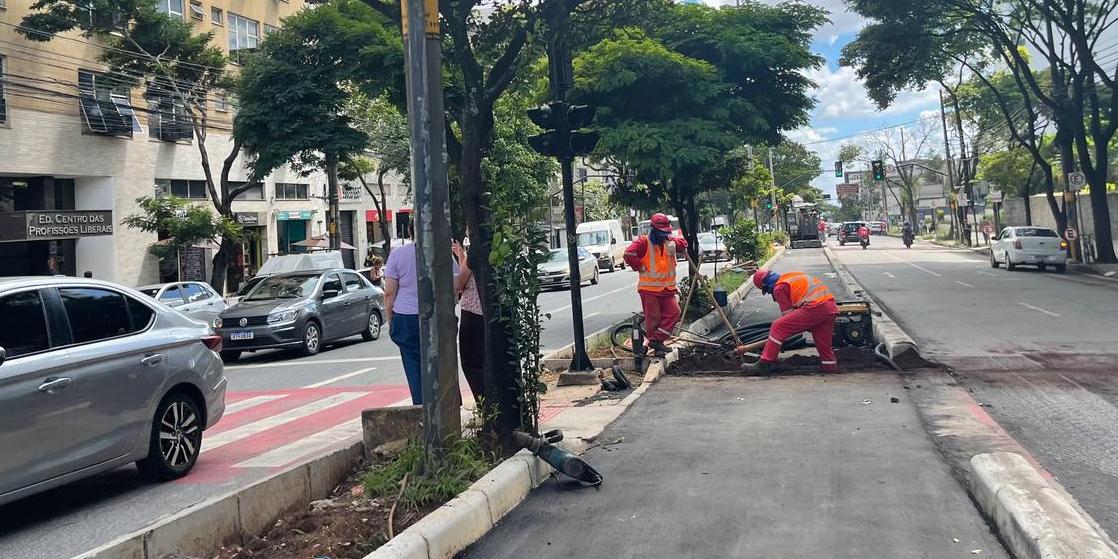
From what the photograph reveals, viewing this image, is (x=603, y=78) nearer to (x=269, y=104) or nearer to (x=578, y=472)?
(x=269, y=104)

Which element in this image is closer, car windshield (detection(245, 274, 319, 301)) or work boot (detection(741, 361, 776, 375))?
work boot (detection(741, 361, 776, 375))

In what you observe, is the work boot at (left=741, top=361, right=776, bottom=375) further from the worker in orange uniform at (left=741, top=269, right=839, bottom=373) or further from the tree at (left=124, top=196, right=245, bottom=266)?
the tree at (left=124, top=196, right=245, bottom=266)

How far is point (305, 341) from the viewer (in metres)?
14.5

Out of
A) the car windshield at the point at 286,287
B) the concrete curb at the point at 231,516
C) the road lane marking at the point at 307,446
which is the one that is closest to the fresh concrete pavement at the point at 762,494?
the concrete curb at the point at 231,516

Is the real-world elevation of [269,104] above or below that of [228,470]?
above

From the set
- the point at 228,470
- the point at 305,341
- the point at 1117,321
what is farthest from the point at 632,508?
the point at 1117,321

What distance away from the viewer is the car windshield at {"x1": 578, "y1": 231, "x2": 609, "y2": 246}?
38438 mm

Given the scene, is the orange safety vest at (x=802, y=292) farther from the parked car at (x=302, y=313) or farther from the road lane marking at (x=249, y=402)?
the parked car at (x=302, y=313)

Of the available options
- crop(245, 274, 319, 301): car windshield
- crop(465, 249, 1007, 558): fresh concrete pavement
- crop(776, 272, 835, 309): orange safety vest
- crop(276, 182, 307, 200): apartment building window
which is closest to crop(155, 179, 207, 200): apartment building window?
crop(276, 182, 307, 200): apartment building window

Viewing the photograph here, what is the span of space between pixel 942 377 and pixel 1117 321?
20.7 ft

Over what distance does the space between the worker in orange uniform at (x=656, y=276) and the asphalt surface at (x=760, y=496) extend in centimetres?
322

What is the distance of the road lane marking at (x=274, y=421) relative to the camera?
7836mm

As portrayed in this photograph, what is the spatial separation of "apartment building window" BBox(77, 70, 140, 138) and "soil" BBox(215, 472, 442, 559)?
25.0 metres

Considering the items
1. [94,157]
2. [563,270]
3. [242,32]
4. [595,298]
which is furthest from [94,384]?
[242,32]
